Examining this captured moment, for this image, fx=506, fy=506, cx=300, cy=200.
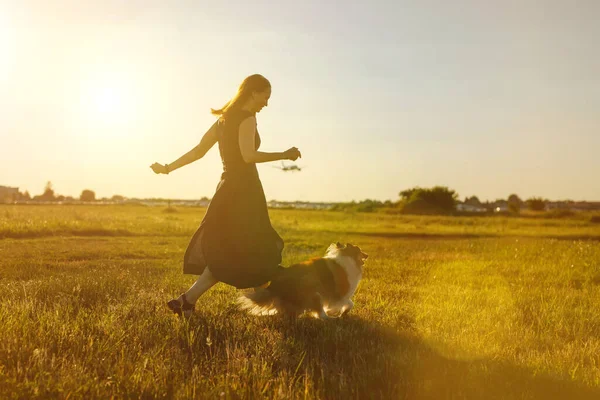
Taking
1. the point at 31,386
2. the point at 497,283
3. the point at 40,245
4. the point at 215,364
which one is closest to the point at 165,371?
the point at 215,364

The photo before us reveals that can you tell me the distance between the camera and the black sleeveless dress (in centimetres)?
573

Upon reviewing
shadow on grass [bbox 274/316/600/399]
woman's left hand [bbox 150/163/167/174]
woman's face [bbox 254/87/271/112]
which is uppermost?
woman's face [bbox 254/87/271/112]

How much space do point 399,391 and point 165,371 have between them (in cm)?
180

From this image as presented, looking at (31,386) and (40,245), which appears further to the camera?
(40,245)

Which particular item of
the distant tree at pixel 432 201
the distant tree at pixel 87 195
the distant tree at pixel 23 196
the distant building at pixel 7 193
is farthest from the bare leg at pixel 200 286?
the distant tree at pixel 87 195

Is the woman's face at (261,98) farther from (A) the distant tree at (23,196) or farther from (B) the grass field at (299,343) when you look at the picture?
(A) the distant tree at (23,196)

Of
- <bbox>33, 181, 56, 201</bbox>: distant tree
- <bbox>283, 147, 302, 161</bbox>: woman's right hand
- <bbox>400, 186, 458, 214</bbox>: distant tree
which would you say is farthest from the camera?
<bbox>33, 181, 56, 201</bbox>: distant tree

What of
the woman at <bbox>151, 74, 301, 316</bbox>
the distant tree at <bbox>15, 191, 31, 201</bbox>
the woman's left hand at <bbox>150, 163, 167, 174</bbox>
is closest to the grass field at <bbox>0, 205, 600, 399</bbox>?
the woman at <bbox>151, 74, 301, 316</bbox>

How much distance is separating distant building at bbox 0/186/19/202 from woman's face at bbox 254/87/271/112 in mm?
60424

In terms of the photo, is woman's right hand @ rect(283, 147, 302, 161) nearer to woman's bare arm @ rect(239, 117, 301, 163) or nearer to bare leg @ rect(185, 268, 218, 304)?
woman's bare arm @ rect(239, 117, 301, 163)

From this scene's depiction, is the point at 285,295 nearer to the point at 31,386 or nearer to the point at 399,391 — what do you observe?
the point at 399,391

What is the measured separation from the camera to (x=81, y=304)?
Answer: 6.53 metres

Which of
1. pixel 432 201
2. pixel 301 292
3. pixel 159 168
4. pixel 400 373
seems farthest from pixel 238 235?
pixel 432 201

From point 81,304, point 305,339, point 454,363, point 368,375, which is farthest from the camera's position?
point 81,304
